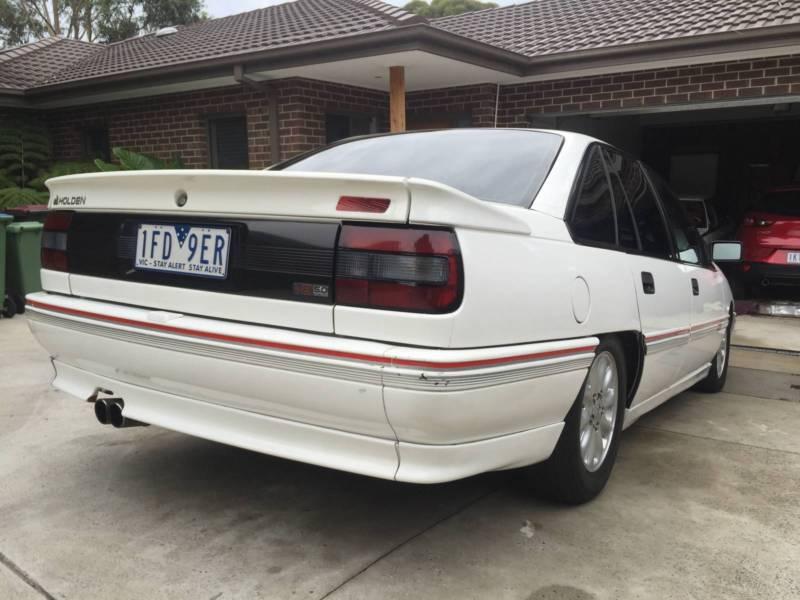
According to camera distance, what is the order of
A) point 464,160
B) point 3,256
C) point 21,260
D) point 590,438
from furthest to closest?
point 21,260, point 3,256, point 464,160, point 590,438

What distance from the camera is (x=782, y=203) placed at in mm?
9555

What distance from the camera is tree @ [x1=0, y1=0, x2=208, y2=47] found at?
1393 inches

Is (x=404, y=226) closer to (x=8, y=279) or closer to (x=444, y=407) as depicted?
(x=444, y=407)

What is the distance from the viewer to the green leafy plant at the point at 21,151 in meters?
12.4

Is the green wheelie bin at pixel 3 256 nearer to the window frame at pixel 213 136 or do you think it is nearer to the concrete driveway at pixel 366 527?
the concrete driveway at pixel 366 527

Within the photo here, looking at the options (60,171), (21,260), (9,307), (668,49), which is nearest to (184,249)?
(21,260)

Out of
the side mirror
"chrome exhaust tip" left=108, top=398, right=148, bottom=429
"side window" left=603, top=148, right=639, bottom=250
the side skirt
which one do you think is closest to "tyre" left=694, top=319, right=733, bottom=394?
the side skirt

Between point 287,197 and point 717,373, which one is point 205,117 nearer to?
point 717,373

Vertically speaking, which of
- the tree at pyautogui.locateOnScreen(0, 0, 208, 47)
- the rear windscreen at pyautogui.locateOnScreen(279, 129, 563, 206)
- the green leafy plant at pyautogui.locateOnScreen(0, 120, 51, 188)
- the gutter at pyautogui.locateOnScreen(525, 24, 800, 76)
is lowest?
the rear windscreen at pyautogui.locateOnScreen(279, 129, 563, 206)

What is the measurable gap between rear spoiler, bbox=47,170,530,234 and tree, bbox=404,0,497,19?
36862 millimetres

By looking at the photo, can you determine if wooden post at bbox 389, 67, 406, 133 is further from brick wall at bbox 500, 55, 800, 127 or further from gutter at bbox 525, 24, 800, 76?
brick wall at bbox 500, 55, 800, 127

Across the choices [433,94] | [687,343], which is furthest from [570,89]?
[687,343]

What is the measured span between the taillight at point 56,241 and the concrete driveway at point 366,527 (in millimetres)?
972

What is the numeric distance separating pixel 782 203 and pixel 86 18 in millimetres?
35396
